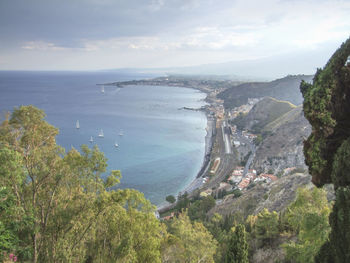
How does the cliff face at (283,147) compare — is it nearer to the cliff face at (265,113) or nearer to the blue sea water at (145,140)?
the cliff face at (265,113)

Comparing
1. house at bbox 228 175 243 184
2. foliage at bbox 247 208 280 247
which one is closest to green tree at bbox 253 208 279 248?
foliage at bbox 247 208 280 247

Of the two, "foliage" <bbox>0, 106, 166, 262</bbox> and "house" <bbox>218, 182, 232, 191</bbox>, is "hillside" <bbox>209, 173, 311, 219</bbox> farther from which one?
"foliage" <bbox>0, 106, 166, 262</bbox>

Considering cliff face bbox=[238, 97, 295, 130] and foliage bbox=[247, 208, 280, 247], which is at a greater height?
cliff face bbox=[238, 97, 295, 130]

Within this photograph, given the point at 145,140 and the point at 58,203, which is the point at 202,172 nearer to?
the point at 145,140

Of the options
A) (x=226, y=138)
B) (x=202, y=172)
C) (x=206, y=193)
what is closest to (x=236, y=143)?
(x=226, y=138)

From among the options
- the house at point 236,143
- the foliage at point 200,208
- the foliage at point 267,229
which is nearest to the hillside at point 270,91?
the house at point 236,143

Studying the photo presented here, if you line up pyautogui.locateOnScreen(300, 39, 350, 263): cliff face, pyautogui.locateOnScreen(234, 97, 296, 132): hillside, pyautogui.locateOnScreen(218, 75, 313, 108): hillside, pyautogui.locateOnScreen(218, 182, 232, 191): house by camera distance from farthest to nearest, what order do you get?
pyautogui.locateOnScreen(218, 75, 313, 108): hillside
pyautogui.locateOnScreen(234, 97, 296, 132): hillside
pyautogui.locateOnScreen(218, 182, 232, 191): house
pyautogui.locateOnScreen(300, 39, 350, 263): cliff face

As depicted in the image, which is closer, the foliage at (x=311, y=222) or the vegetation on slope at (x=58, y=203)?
the vegetation on slope at (x=58, y=203)
